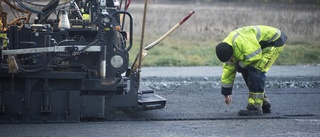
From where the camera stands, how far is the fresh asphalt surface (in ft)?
27.1

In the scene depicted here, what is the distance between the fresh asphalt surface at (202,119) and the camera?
325 inches

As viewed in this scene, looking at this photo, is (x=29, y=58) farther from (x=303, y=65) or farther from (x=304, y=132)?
(x=303, y=65)

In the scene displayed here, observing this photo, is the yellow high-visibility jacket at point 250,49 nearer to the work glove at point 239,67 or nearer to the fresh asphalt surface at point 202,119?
the work glove at point 239,67

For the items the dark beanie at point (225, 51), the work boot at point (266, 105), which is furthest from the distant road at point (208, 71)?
the dark beanie at point (225, 51)

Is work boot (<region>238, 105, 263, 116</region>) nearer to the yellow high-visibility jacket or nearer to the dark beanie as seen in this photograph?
the yellow high-visibility jacket

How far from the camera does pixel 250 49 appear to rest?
9.38 m

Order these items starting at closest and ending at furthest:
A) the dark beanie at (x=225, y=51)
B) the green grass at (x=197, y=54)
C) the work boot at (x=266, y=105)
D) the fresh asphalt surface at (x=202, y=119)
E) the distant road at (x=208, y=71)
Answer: the fresh asphalt surface at (x=202, y=119)
the dark beanie at (x=225, y=51)
the work boot at (x=266, y=105)
the distant road at (x=208, y=71)
the green grass at (x=197, y=54)

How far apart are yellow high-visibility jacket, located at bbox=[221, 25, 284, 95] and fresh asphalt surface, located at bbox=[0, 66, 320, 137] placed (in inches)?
25.5

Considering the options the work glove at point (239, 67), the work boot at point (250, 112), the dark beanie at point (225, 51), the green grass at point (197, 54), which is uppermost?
the dark beanie at point (225, 51)

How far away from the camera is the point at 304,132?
8336 millimetres

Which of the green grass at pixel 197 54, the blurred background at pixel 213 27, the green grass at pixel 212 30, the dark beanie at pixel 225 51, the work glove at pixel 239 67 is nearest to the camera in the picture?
the dark beanie at pixel 225 51

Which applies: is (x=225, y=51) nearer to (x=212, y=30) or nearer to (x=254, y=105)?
(x=254, y=105)

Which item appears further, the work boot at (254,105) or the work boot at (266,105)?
the work boot at (266,105)

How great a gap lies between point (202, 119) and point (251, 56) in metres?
1.08
